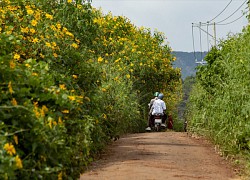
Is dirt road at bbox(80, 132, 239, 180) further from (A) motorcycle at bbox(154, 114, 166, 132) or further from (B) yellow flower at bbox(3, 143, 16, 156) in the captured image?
(A) motorcycle at bbox(154, 114, 166, 132)

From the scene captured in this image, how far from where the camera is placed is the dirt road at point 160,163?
10852 millimetres

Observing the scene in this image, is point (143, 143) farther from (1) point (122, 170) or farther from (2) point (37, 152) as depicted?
(2) point (37, 152)

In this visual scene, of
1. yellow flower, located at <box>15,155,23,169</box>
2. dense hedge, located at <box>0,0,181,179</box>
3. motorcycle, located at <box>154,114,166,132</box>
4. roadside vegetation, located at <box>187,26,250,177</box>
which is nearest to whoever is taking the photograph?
yellow flower, located at <box>15,155,23,169</box>

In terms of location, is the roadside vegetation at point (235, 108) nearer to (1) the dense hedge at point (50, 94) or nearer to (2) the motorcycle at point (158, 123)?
(1) the dense hedge at point (50, 94)

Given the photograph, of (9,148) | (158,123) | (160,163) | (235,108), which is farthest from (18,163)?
(158,123)

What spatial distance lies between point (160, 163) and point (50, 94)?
634cm

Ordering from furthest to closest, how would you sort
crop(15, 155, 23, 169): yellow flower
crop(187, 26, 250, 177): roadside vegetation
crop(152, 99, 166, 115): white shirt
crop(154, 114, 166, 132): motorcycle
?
crop(154, 114, 166, 132): motorcycle
crop(152, 99, 166, 115): white shirt
crop(187, 26, 250, 177): roadside vegetation
crop(15, 155, 23, 169): yellow flower

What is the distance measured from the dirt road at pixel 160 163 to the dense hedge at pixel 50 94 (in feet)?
1.65

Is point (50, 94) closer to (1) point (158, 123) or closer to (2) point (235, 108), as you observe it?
(2) point (235, 108)

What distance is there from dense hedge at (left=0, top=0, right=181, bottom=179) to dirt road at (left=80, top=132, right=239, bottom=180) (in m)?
0.50

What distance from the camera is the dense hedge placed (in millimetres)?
5660

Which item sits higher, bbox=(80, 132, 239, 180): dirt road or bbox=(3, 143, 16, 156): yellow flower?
bbox=(3, 143, 16, 156): yellow flower

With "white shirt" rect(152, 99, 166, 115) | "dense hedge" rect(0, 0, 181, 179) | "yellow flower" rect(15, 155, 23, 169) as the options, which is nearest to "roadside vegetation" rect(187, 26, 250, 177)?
"dense hedge" rect(0, 0, 181, 179)

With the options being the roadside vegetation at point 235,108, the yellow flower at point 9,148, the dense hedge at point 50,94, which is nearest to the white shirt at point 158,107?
the dense hedge at point 50,94
